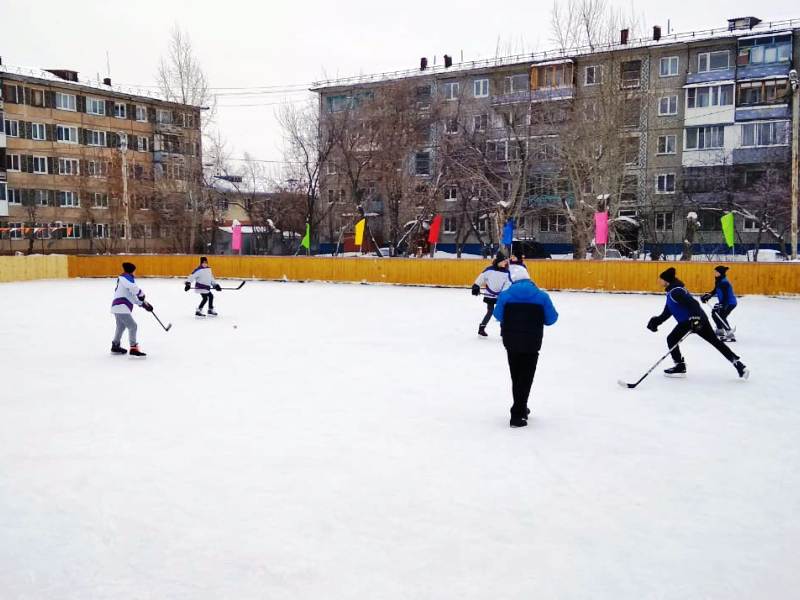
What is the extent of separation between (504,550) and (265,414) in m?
4.13

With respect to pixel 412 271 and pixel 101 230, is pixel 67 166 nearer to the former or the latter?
pixel 101 230

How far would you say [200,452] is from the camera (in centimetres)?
653

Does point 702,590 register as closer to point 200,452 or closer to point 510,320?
point 510,320

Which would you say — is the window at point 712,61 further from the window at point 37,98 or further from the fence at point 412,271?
the window at point 37,98

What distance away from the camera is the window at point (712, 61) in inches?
1689

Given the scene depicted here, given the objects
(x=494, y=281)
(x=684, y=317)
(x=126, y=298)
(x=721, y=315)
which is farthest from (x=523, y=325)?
(x=721, y=315)

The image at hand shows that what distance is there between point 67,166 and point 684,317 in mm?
51179

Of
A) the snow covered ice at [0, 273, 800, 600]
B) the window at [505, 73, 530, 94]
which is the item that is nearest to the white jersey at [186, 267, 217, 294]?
the snow covered ice at [0, 273, 800, 600]

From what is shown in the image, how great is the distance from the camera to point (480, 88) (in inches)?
1941

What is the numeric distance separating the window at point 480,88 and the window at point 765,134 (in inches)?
637

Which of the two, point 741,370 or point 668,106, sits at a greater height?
point 668,106

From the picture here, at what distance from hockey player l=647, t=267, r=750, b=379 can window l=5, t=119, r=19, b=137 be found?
50663 mm

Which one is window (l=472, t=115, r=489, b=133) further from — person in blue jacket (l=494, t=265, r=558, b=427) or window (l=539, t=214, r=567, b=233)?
person in blue jacket (l=494, t=265, r=558, b=427)

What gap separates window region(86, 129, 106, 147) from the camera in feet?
175
